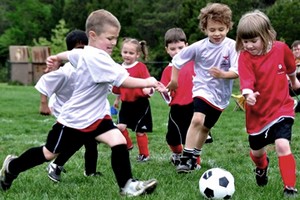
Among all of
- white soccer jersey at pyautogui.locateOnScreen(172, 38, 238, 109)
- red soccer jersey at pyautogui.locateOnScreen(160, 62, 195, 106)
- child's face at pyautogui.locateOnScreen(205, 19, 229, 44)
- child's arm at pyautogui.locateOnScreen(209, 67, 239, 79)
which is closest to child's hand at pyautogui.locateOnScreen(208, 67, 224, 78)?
child's arm at pyautogui.locateOnScreen(209, 67, 239, 79)

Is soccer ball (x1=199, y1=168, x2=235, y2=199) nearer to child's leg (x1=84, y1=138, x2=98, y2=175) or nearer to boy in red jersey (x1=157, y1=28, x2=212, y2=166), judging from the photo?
child's leg (x1=84, y1=138, x2=98, y2=175)

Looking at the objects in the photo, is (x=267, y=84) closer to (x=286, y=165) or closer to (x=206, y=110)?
(x=286, y=165)

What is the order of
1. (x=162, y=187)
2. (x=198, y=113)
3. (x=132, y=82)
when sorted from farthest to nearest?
1. (x=198, y=113)
2. (x=162, y=187)
3. (x=132, y=82)

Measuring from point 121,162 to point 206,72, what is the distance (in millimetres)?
1769

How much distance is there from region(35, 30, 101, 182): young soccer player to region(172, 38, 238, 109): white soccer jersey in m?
1.06

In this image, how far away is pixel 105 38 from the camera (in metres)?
4.69

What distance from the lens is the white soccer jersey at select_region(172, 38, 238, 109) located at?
19.3 feet

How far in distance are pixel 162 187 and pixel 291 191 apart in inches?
44.0

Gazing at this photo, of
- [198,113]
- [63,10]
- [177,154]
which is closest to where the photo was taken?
[198,113]

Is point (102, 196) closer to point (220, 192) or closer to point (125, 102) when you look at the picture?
point (220, 192)

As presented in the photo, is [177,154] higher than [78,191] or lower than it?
lower

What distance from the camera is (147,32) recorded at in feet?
163

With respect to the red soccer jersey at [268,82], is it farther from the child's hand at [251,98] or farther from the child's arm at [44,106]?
the child's arm at [44,106]

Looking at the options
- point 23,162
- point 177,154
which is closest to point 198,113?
point 177,154
